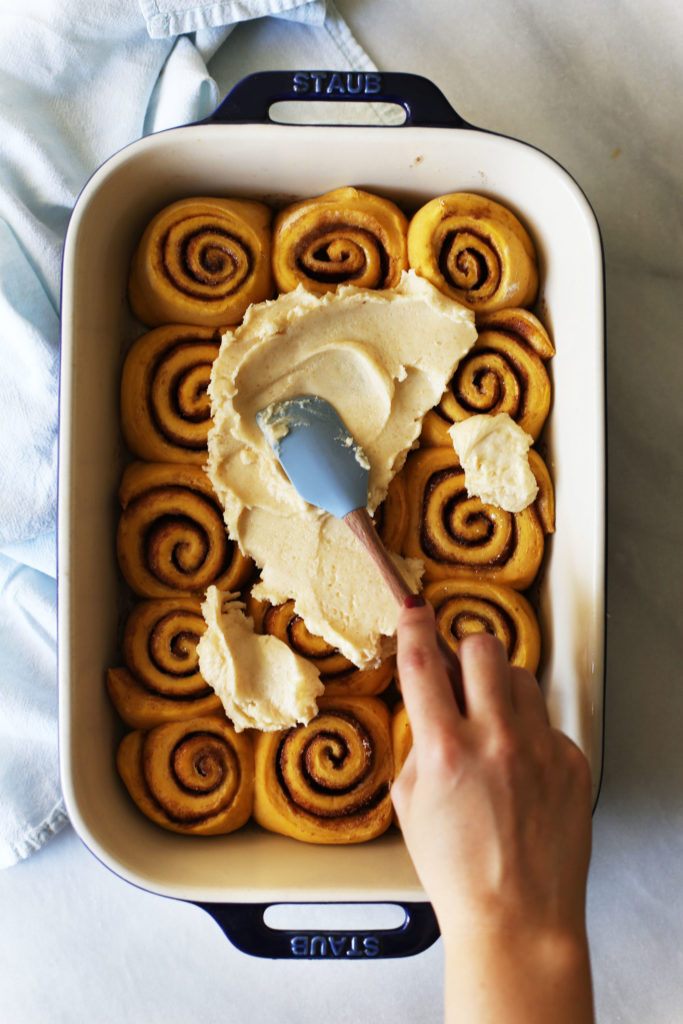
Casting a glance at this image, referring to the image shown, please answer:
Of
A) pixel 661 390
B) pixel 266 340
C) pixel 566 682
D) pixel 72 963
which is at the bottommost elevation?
pixel 72 963

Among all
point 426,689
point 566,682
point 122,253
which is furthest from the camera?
point 122,253

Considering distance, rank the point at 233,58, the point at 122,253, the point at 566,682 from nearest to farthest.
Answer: the point at 566,682, the point at 122,253, the point at 233,58

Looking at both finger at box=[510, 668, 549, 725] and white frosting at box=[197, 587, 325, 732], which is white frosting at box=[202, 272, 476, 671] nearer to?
white frosting at box=[197, 587, 325, 732]

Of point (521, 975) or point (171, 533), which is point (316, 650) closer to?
point (171, 533)

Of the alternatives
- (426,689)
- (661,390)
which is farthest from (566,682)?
(661,390)

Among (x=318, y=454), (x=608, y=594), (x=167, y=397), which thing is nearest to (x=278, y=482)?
(x=318, y=454)

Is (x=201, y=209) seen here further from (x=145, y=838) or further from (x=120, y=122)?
(x=145, y=838)
